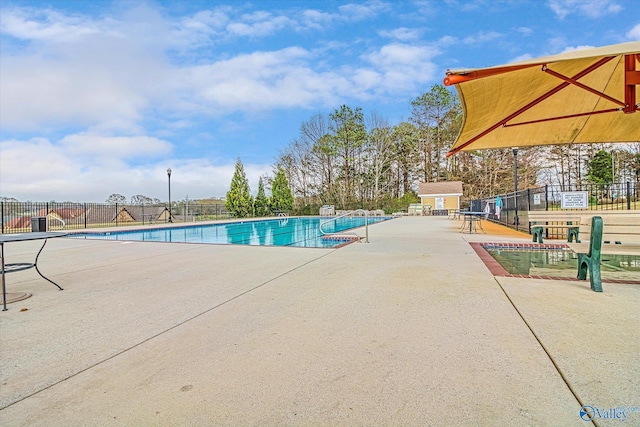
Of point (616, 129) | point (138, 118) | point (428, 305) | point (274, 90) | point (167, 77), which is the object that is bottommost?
point (428, 305)

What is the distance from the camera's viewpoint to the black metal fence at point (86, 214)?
14.6 m

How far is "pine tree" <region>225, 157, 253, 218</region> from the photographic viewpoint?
2430cm

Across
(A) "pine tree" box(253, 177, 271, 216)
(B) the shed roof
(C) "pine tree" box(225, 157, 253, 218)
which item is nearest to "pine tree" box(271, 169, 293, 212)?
(A) "pine tree" box(253, 177, 271, 216)

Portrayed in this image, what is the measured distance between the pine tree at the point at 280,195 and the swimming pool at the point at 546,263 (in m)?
21.8

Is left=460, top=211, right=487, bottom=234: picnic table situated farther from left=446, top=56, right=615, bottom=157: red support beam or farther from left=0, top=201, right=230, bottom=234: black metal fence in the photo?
left=0, top=201, right=230, bottom=234: black metal fence

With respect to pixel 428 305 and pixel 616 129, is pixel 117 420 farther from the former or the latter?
pixel 616 129

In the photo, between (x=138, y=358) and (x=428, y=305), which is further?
(x=428, y=305)

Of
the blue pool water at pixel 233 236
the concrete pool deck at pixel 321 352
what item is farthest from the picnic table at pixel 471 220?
the concrete pool deck at pixel 321 352

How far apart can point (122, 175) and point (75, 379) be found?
2587 cm

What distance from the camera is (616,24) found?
43.0 feet

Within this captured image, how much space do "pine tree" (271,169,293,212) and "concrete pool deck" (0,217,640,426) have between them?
23679mm

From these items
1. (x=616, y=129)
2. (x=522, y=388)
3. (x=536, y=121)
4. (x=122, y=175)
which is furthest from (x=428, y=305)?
(x=122, y=175)

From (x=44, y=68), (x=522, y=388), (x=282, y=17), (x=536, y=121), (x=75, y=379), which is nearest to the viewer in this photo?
(x=522, y=388)

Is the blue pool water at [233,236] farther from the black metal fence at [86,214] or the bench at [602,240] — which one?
the bench at [602,240]
